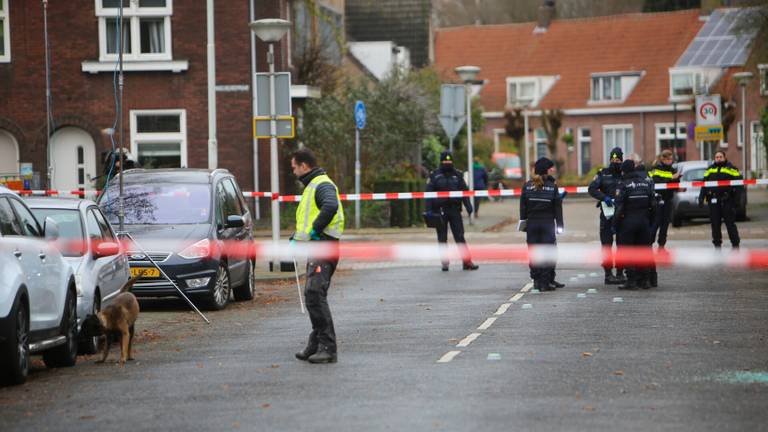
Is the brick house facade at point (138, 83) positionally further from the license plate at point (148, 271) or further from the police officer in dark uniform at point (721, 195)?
the license plate at point (148, 271)

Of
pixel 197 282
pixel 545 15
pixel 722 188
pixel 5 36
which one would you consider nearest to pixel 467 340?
pixel 197 282

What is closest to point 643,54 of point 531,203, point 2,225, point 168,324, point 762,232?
point 762,232

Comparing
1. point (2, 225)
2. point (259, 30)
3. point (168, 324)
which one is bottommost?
point (168, 324)

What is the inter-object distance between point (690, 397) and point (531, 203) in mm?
10044

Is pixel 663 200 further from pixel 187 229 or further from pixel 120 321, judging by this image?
pixel 120 321

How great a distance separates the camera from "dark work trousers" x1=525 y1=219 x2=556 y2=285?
19141 mm

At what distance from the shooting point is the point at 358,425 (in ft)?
29.0

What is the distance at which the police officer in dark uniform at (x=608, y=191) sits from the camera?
20.1m

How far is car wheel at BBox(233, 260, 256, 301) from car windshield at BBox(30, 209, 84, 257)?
17.0ft

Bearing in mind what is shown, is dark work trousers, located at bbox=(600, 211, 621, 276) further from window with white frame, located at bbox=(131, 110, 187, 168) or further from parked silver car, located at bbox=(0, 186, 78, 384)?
window with white frame, located at bbox=(131, 110, 187, 168)

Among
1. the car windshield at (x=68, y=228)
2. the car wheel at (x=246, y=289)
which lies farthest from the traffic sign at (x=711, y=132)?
the car windshield at (x=68, y=228)

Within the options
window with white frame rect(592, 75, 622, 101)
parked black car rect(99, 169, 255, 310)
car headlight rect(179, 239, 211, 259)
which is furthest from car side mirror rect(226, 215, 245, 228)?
window with white frame rect(592, 75, 622, 101)

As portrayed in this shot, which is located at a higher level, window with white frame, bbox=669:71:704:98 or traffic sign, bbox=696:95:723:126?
window with white frame, bbox=669:71:704:98

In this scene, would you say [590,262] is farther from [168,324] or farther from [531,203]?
[168,324]
